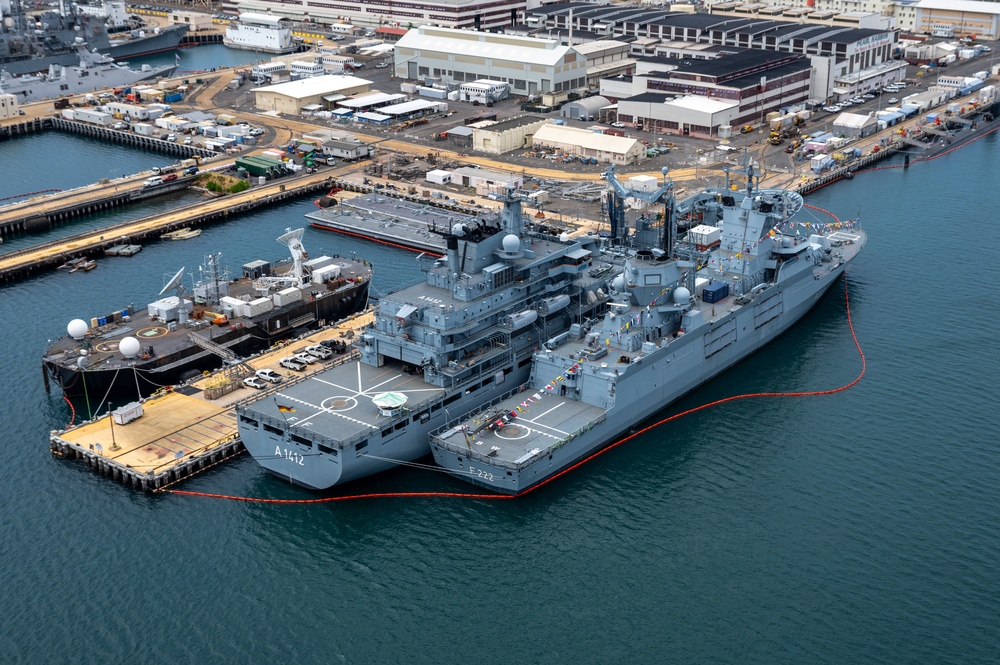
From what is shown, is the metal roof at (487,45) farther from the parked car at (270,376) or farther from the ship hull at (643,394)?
the parked car at (270,376)

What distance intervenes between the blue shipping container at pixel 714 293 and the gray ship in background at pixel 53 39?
125 meters

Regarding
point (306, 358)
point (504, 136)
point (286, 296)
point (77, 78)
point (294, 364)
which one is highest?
point (77, 78)

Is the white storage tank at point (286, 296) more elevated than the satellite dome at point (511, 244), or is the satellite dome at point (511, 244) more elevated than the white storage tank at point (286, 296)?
the satellite dome at point (511, 244)

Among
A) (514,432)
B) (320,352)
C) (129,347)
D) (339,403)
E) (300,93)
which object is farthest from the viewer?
(300,93)

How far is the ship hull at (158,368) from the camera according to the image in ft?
227

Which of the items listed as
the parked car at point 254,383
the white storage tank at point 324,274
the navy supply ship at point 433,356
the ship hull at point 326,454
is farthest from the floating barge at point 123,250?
the ship hull at point 326,454

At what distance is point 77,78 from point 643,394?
125 meters

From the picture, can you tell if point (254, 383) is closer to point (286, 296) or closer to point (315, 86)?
point (286, 296)

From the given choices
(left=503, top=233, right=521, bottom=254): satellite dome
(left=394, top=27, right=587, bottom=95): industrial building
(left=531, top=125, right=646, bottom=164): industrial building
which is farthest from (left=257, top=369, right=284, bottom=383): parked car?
(left=394, top=27, right=587, bottom=95): industrial building

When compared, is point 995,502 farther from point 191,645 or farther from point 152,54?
point 152,54

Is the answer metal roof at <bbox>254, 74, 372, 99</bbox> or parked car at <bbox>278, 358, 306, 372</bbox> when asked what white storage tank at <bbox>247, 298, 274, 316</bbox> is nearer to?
parked car at <bbox>278, 358, 306, 372</bbox>

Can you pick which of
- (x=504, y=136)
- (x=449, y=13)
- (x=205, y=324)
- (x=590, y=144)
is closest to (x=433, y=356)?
(x=205, y=324)

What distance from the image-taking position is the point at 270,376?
69562 millimetres

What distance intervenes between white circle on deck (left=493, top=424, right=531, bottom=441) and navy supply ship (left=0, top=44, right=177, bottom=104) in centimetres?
12125
